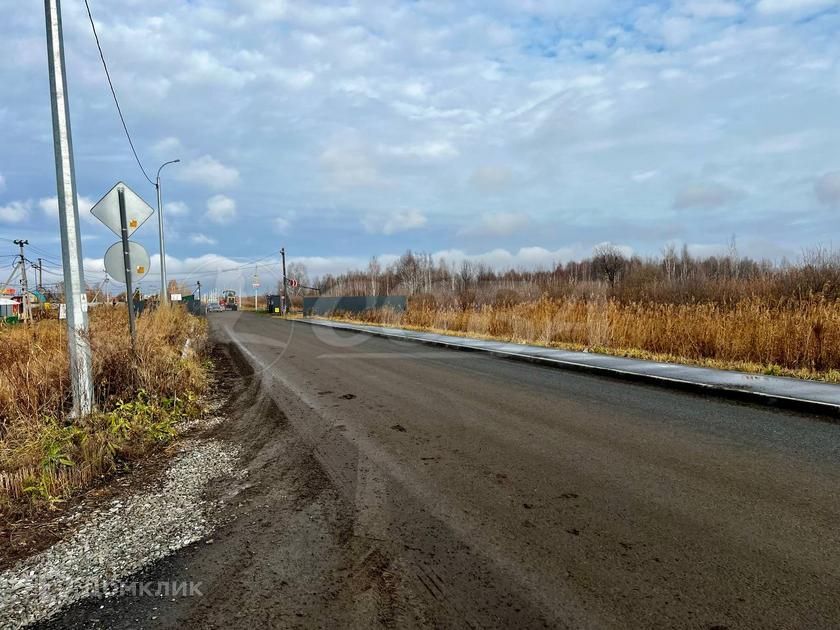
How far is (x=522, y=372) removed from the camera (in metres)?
11.1

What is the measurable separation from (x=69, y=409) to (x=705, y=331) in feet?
42.5

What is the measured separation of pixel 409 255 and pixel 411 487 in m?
84.1

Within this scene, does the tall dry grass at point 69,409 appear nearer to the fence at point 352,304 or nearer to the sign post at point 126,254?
the sign post at point 126,254

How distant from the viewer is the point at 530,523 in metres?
3.75

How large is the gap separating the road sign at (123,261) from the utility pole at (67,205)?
209 cm

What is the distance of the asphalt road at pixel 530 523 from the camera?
273 cm

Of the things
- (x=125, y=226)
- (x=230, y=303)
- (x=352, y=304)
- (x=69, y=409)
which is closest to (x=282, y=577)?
(x=69, y=409)

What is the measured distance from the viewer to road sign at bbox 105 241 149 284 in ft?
28.9

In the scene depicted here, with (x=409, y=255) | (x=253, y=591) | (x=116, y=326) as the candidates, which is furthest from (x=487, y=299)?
(x=409, y=255)

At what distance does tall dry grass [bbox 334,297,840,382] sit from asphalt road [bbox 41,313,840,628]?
13.7ft

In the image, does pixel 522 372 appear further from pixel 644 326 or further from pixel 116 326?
pixel 116 326

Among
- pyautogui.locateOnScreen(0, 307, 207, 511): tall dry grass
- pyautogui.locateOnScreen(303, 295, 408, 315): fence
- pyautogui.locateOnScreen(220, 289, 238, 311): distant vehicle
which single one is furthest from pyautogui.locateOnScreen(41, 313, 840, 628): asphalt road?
pyautogui.locateOnScreen(220, 289, 238, 311): distant vehicle

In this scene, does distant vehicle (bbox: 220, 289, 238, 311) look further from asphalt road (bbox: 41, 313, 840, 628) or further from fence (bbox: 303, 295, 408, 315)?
asphalt road (bbox: 41, 313, 840, 628)

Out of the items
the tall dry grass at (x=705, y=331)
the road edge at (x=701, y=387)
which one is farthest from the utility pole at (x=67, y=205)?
the tall dry grass at (x=705, y=331)
